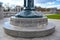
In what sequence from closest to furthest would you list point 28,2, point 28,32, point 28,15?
point 28,32 < point 28,15 < point 28,2

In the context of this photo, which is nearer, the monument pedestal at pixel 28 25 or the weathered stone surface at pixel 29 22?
the monument pedestal at pixel 28 25

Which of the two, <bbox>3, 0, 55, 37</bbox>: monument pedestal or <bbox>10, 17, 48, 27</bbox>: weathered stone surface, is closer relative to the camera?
<bbox>3, 0, 55, 37</bbox>: monument pedestal

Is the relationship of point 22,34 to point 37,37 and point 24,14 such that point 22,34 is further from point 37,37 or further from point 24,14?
point 24,14

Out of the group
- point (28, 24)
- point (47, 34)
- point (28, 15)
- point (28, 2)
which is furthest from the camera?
point (28, 2)

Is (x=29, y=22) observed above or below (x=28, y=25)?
above

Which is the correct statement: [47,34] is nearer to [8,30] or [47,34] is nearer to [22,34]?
[22,34]

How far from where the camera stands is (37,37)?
147 inches

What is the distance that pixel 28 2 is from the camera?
5.08m

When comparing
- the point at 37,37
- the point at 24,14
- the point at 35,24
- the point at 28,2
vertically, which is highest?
the point at 28,2

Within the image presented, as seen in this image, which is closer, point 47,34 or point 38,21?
point 47,34

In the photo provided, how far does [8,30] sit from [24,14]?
1170 millimetres

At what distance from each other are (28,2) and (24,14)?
0.64 metres

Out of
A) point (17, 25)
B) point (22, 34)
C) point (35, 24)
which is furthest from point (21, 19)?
point (22, 34)

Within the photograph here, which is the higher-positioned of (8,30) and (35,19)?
(35,19)
